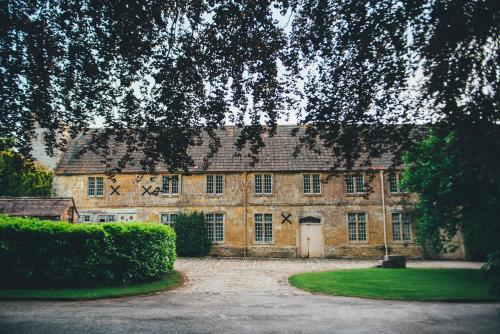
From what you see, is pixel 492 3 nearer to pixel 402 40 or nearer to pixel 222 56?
pixel 402 40

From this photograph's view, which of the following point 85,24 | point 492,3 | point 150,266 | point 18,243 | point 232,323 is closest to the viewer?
point 492,3

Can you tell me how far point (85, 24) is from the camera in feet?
20.7

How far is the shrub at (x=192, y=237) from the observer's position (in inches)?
971

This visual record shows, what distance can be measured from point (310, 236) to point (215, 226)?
7472 millimetres

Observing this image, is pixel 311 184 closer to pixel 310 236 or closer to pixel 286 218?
pixel 286 218

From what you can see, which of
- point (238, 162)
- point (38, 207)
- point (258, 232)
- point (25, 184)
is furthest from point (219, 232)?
point (25, 184)

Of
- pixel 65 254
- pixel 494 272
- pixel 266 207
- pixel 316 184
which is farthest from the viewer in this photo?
pixel 316 184

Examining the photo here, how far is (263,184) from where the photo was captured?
2606 cm

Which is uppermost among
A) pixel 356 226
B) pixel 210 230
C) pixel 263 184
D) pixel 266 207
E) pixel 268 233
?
pixel 263 184

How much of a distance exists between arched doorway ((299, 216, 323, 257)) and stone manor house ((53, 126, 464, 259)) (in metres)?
0.07

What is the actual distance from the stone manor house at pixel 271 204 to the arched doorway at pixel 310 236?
2.9 inches

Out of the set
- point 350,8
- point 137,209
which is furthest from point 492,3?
point 137,209

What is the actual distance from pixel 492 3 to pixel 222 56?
4632 millimetres

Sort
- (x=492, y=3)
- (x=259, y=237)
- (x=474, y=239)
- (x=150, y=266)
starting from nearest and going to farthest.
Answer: (x=492, y=3)
(x=150, y=266)
(x=474, y=239)
(x=259, y=237)
